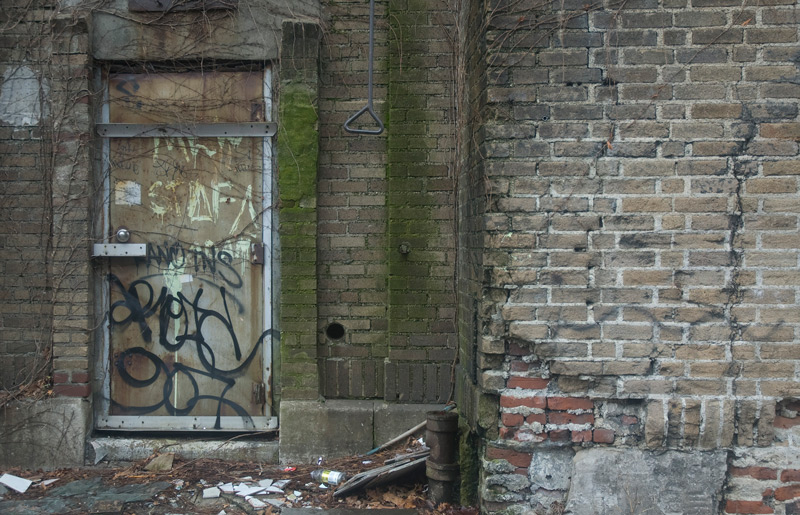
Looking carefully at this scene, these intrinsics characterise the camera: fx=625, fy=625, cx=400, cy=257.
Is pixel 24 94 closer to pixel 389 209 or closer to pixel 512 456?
pixel 389 209

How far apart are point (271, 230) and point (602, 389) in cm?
255

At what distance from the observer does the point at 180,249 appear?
4543 mm

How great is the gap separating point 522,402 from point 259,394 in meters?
2.17

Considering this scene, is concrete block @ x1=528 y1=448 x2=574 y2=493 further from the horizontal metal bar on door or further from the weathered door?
the horizontal metal bar on door

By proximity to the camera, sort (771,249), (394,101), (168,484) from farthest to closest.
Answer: (394,101)
(168,484)
(771,249)

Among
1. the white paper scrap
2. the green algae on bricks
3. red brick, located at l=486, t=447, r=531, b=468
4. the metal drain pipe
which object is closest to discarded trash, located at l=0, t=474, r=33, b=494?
the white paper scrap

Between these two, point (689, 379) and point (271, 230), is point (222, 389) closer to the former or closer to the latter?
point (271, 230)

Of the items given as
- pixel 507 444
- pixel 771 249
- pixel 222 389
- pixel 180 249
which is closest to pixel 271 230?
pixel 180 249

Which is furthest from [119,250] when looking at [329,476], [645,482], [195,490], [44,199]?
[645,482]

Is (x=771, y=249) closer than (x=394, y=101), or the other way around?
(x=771, y=249)

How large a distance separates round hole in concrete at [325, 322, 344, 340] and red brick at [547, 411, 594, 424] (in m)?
1.79

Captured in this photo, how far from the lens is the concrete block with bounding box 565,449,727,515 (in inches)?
121

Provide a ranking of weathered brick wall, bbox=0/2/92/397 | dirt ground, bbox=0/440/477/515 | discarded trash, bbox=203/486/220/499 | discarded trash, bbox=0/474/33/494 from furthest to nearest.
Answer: weathered brick wall, bbox=0/2/92/397 < discarded trash, bbox=0/474/33/494 < discarded trash, bbox=203/486/220/499 < dirt ground, bbox=0/440/477/515

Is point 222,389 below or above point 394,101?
below
